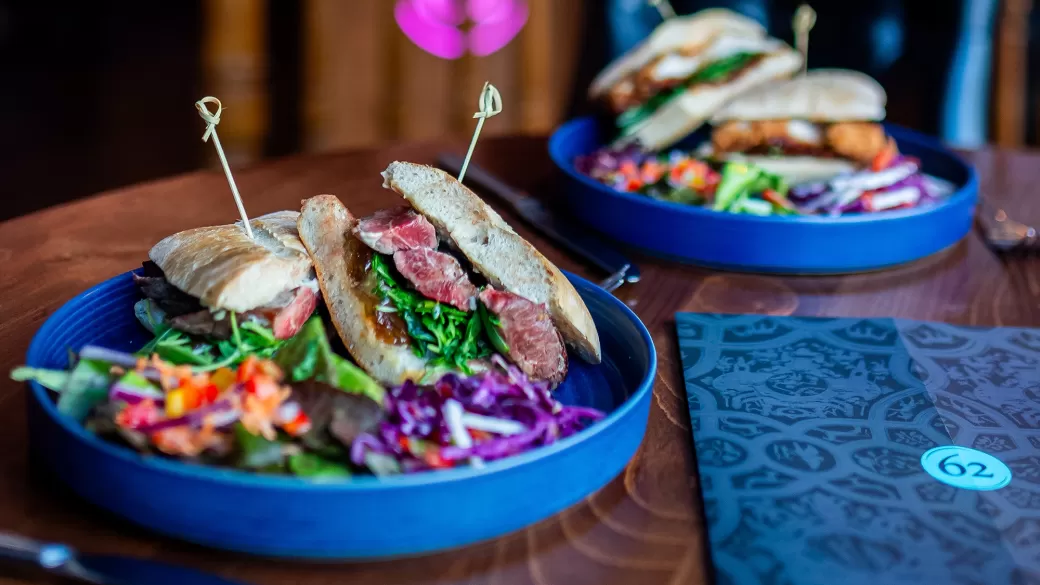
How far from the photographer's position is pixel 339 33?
4910 millimetres

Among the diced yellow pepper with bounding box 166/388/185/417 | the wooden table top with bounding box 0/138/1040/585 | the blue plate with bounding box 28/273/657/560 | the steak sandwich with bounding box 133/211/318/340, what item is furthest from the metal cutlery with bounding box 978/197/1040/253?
the diced yellow pepper with bounding box 166/388/185/417

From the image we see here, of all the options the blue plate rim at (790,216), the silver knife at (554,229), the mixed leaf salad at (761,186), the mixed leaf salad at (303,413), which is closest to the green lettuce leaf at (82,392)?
the mixed leaf salad at (303,413)

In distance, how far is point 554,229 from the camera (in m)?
2.21

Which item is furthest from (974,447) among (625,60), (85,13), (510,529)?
(85,13)

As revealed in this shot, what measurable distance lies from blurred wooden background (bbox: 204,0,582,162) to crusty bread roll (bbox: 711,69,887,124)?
232cm

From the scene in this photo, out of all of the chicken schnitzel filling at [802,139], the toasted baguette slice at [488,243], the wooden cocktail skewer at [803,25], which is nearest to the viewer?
the toasted baguette slice at [488,243]

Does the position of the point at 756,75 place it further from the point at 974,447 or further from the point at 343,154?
the point at 974,447

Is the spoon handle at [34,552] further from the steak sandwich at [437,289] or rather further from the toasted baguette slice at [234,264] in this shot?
the steak sandwich at [437,289]

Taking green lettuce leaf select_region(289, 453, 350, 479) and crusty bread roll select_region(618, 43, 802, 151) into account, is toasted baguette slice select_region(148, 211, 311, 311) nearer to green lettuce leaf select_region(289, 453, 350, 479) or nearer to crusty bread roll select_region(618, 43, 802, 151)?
green lettuce leaf select_region(289, 453, 350, 479)

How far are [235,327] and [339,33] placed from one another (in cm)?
378

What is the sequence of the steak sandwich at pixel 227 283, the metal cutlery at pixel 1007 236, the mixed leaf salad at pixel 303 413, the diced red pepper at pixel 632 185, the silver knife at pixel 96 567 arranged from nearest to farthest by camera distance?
the silver knife at pixel 96 567
the mixed leaf salad at pixel 303 413
the steak sandwich at pixel 227 283
the metal cutlery at pixel 1007 236
the diced red pepper at pixel 632 185

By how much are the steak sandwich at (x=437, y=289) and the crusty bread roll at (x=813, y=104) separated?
1.31 meters

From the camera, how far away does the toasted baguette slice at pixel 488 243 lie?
155 cm

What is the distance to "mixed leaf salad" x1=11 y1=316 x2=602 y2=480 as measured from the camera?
1.09 m
